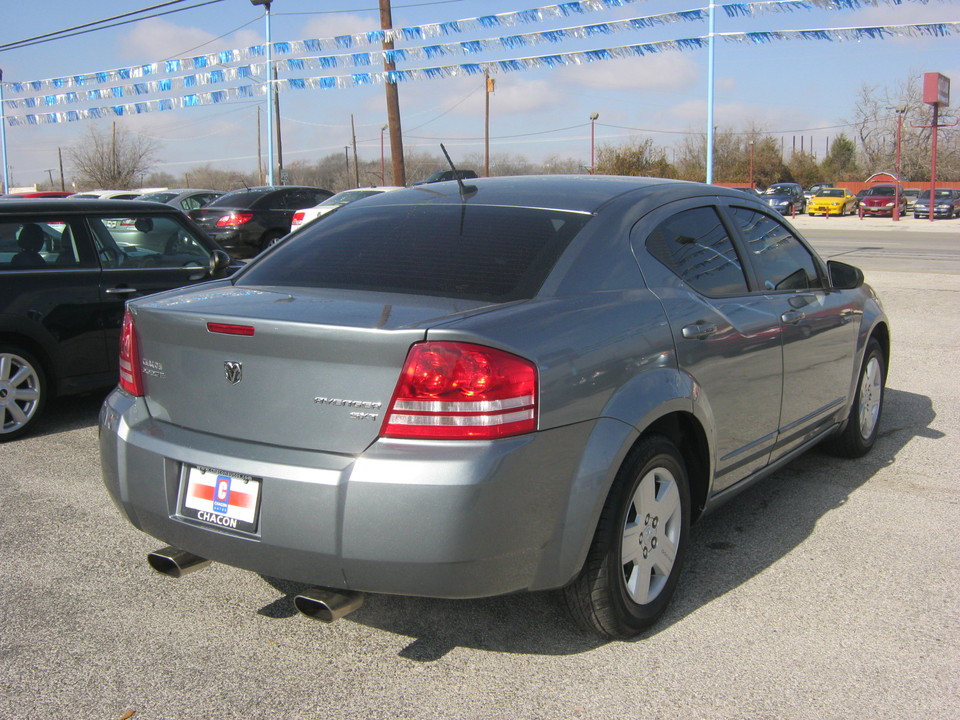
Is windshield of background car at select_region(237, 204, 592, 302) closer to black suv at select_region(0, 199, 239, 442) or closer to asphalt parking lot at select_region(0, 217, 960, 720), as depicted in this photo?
asphalt parking lot at select_region(0, 217, 960, 720)

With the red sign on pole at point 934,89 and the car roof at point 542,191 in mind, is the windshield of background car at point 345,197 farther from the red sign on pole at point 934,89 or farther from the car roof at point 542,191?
the red sign on pole at point 934,89

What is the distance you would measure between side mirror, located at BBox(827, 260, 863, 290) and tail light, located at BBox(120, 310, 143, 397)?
356cm

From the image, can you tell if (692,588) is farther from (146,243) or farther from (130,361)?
(146,243)

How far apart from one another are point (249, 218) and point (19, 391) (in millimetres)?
12187

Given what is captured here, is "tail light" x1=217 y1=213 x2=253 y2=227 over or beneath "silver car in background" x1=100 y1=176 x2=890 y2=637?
over

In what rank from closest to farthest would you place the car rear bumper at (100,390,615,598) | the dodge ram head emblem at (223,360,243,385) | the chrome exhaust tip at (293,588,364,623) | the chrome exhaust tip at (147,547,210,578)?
the car rear bumper at (100,390,615,598) < the chrome exhaust tip at (293,588,364,623) < the dodge ram head emblem at (223,360,243,385) < the chrome exhaust tip at (147,547,210,578)

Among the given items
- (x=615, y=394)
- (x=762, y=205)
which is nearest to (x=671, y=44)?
(x=762, y=205)

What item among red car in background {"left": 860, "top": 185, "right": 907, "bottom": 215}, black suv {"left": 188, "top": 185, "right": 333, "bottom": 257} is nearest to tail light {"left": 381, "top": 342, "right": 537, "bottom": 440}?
black suv {"left": 188, "top": 185, "right": 333, "bottom": 257}

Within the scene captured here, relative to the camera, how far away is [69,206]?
6.46 meters

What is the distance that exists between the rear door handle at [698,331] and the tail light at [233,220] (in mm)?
15219

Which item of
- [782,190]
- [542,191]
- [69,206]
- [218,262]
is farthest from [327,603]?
[782,190]

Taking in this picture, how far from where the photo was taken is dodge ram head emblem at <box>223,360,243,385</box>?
2.98 metres

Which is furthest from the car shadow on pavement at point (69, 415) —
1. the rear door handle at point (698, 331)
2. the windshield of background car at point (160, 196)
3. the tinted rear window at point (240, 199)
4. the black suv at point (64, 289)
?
the windshield of background car at point (160, 196)

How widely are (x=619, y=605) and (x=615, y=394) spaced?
28.9 inches
